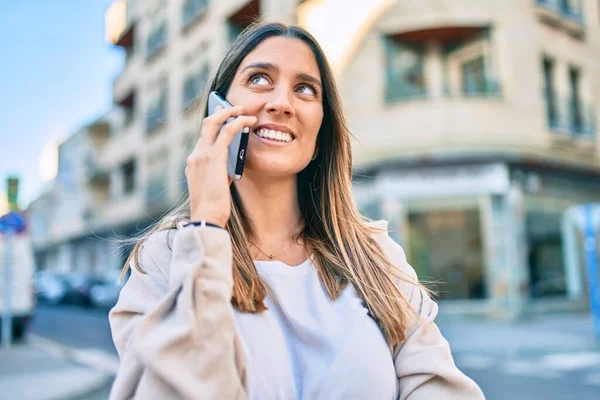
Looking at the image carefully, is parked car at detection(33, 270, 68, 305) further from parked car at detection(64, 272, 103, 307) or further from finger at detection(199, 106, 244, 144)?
finger at detection(199, 106, 244, 144)

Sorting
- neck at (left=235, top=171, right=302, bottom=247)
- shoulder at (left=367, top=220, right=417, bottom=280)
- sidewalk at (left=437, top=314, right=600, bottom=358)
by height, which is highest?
neck at (left=235, top=171, right=302, bottom=247)

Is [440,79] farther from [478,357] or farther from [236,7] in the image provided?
[478,357]

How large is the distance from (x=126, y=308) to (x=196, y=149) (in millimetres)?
415

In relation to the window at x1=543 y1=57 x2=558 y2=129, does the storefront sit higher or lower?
lower

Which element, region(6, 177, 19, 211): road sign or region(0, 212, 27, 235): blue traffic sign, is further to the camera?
region(6, 177, 19, 211): road sign

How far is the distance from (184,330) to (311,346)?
1.30ft

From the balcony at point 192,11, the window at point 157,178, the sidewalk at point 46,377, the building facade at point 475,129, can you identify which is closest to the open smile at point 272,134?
→ the sidewalk at point 46,377

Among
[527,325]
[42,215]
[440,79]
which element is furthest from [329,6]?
[42,215]

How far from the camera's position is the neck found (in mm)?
1627

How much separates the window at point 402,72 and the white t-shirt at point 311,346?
14.4 metres

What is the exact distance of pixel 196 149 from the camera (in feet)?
4.42

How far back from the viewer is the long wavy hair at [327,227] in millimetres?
1430

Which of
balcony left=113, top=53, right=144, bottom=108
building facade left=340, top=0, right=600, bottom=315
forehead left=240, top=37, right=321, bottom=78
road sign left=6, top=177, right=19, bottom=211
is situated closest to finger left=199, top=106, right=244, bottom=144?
forehead left=240, top=37, right=321, bottom=78

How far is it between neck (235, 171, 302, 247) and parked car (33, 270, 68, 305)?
80.9ft
